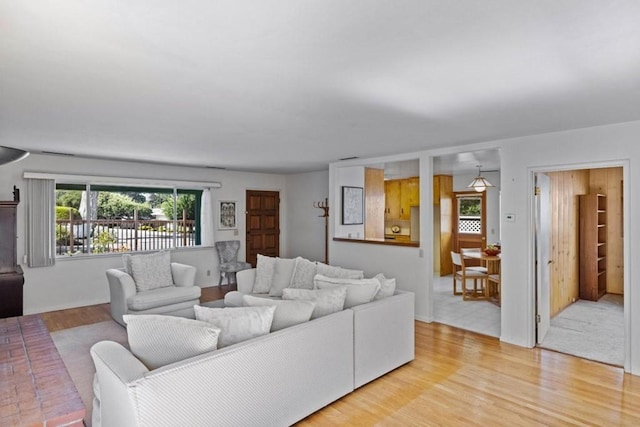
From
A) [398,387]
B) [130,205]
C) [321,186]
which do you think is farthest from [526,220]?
[130,205]

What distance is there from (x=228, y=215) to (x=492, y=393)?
574 centimetres

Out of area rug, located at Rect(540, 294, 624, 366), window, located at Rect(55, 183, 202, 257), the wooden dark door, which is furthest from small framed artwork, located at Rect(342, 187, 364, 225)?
area rug, located at Rect(540, 294, 624, 366)

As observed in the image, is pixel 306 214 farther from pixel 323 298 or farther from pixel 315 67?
pixel 315 67

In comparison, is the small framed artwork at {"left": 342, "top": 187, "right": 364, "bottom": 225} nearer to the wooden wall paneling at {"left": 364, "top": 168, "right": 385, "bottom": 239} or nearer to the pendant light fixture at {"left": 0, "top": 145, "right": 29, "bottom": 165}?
the wooden wall paneling at {"left": 364, "top": 168, "right": 385, "bottom": 239}

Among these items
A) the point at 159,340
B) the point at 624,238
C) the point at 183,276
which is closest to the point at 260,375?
the point at 159,340

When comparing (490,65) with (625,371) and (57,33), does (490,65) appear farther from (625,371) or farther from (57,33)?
(625,371)

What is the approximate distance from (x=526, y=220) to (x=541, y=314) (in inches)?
42.9

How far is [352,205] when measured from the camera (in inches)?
259

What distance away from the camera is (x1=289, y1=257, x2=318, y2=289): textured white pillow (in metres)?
4.44

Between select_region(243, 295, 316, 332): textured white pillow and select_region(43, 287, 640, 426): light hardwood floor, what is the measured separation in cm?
69

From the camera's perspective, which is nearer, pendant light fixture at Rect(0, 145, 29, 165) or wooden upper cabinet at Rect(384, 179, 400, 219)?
pendant light fixture at Rect(0, 145, 29, 165)

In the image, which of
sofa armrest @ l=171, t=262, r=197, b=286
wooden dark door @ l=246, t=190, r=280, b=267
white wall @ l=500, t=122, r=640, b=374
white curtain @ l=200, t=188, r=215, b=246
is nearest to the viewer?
white wall @ l=500, t=122, r=640, b=374

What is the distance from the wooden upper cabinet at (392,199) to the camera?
345 inches

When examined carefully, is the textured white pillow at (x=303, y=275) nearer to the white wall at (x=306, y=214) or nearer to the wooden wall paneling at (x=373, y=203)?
the wooden wall paneling at (x=373, y=203)
